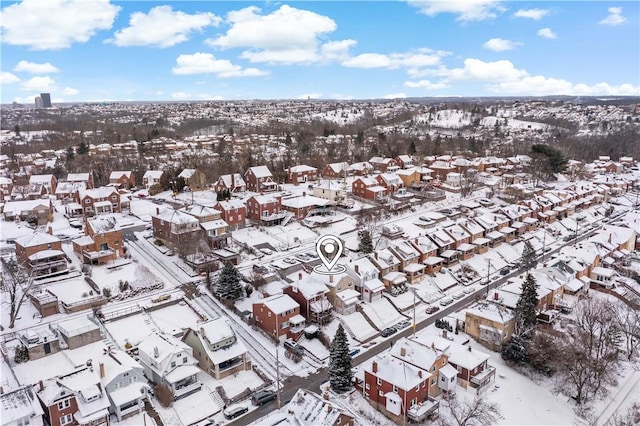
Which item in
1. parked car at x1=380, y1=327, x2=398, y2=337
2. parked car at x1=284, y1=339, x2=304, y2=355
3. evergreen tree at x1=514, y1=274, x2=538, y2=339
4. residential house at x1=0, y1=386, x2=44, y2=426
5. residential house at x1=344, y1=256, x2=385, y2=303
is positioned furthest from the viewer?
residential house at x1=344, y1=256, x2=385, y2=303

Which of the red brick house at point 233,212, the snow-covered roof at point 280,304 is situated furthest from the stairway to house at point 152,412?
the red brick house at point 233,212

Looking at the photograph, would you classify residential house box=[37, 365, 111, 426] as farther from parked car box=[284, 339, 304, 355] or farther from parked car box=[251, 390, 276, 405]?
parked car box=[284, 339, 304, 355]

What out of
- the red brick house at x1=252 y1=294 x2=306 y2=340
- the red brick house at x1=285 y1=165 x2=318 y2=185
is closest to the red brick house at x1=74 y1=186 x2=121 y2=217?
the red brick house at x1=285 y1=165 x2=318 y2=185

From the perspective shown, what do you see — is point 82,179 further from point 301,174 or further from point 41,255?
point 301,174

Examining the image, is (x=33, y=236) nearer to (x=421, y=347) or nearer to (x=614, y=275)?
(x=421, y=347)

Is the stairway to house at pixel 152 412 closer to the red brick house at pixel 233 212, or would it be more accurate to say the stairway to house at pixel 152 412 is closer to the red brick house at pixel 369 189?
the red brick house at pixel 233 212

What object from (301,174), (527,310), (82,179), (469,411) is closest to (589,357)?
(527,310)

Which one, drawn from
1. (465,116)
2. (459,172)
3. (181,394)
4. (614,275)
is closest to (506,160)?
(459,172)
